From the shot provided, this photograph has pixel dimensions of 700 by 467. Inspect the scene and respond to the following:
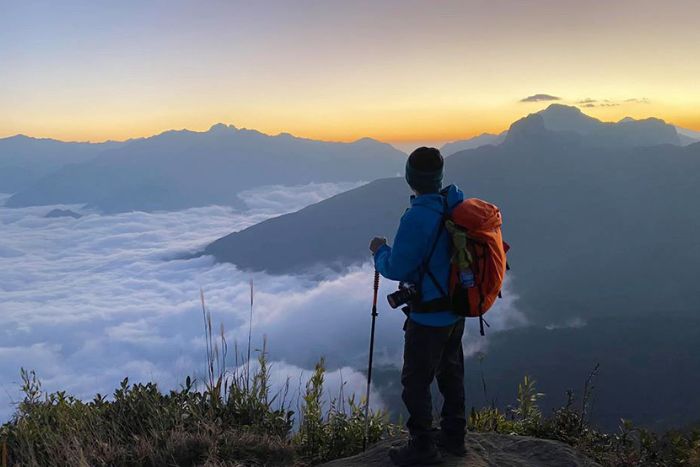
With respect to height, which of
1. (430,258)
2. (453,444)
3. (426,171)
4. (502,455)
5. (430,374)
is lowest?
(502,455)

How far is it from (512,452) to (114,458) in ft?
10.4

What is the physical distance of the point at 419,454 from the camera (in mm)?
3844

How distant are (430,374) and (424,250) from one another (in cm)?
99

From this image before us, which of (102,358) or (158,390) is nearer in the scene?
(158,390)

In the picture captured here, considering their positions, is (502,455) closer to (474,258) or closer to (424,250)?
(474,258)

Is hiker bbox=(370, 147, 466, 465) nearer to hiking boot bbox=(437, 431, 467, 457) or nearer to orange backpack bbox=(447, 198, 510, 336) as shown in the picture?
hiking boot bbox=(437, 431, 467, 457)

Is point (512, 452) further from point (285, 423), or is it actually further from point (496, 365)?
point (496, 365)

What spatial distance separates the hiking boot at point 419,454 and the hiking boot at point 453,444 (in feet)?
0.81

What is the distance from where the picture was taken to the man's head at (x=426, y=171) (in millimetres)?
3715

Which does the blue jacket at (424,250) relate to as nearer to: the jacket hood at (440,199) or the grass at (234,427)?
the jacket hood at (440,199)

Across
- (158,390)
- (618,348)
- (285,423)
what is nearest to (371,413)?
(285,423)

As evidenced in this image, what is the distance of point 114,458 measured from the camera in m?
3.72

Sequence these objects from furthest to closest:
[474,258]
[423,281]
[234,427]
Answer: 1. [234,427]
2. [423,281]
3. [474,258]

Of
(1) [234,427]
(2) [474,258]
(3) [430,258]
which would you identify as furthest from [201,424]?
(2) [474,258]
